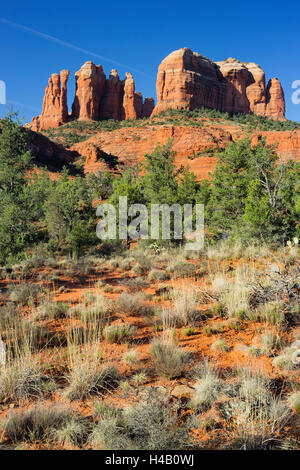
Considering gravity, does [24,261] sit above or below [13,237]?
below

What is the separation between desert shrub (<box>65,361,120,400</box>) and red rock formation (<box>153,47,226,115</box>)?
293ft

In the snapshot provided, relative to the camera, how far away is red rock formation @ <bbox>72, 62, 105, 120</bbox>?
88812 mm

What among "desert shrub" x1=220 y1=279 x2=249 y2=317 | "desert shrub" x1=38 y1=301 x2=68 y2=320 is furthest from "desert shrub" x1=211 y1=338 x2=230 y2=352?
"desert shrub" x1=38 y1=301 x2=68 y2=320

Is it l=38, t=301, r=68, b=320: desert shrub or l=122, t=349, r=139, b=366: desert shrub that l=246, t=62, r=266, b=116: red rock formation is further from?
l=122, t=349, r=139, b=366: desert shrub

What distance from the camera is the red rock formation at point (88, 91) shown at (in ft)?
291

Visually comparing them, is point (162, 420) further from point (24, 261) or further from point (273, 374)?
point (24, 261)

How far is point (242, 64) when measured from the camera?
4099 inches

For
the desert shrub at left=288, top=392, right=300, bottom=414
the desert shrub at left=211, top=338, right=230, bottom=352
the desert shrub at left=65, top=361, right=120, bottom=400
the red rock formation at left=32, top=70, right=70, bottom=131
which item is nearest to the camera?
the desert shrub at left=288, top=392, right=300, bottom=414

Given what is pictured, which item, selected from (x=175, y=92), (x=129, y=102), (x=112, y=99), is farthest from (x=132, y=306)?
(x=129, y=102)

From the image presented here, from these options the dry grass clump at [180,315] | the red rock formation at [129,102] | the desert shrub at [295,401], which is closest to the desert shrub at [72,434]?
the desert shrub at [295,401]

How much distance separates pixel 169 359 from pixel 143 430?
3.47ft

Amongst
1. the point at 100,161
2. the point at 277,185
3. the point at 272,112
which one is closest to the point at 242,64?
the point at 272,112

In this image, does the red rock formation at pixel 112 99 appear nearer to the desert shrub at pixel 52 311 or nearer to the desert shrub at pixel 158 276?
the desert shrub at pixel 158 276

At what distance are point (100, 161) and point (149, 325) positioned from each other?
2168 inches
